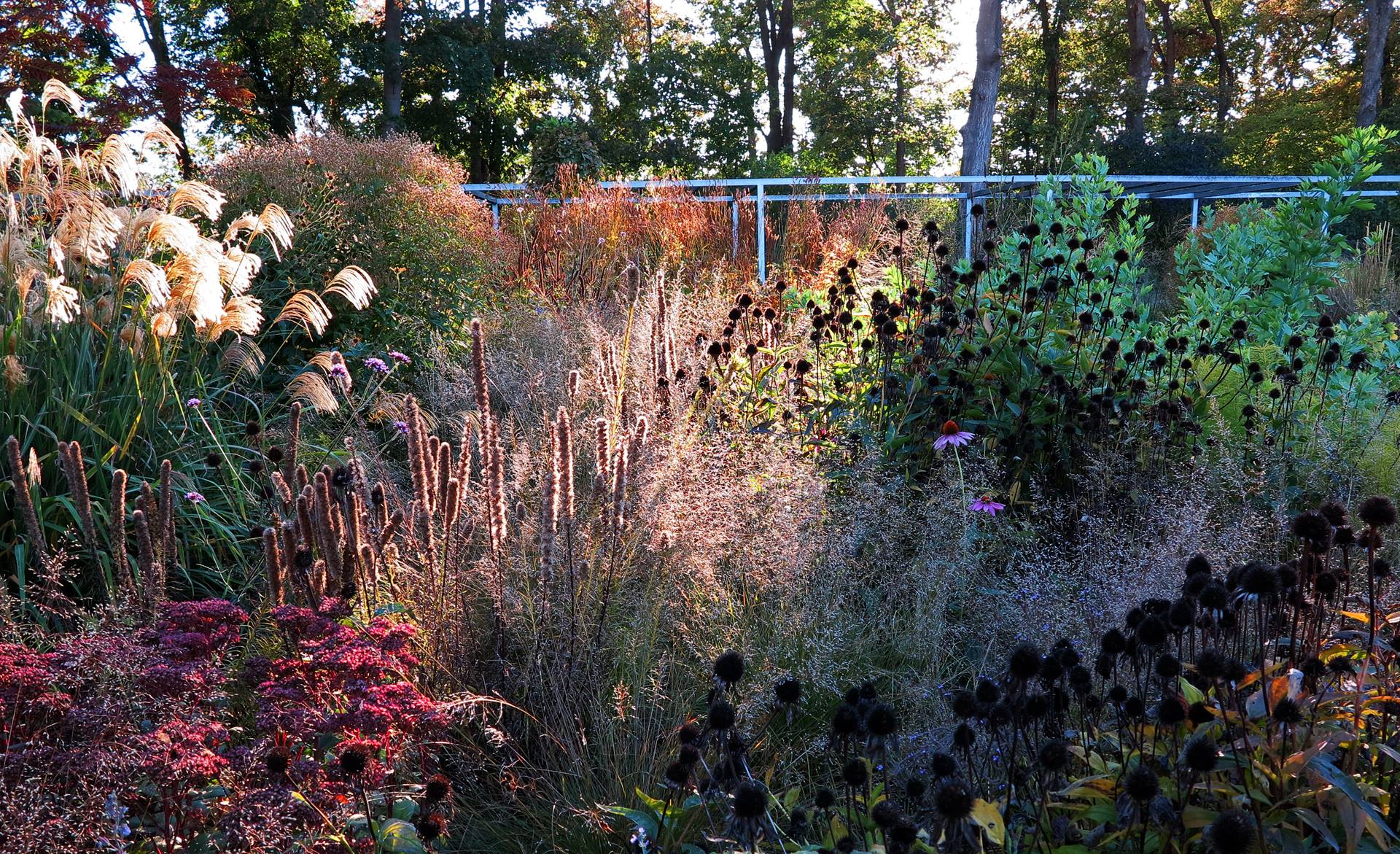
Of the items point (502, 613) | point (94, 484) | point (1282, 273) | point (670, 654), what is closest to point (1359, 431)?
point (1282, 273)

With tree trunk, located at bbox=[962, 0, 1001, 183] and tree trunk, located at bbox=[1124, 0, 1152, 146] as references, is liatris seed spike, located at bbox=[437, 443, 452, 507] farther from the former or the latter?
tree trunk, located at bbox=[1124, 0, 1152, 146]

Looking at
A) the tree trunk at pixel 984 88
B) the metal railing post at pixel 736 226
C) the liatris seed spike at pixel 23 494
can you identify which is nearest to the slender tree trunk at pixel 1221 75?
the tree trunk at pixel 984 88

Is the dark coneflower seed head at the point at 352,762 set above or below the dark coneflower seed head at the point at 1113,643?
below

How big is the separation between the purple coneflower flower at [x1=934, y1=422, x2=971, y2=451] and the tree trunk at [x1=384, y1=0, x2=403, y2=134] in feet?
64.4

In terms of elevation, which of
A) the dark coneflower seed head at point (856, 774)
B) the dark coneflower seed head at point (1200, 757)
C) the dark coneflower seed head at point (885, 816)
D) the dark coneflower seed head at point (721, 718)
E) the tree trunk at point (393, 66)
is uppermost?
the tree trunk at point (393, 66)

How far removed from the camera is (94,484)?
11.8 feet

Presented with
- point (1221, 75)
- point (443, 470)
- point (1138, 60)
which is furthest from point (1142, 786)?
point (1221, 75)

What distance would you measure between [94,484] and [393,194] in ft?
10.9

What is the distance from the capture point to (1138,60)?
23.6 m

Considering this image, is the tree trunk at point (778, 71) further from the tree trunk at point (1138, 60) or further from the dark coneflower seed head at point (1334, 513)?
the dark coneflower seed head at point (1334, 513)

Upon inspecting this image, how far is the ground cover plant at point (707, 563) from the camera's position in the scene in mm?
1814

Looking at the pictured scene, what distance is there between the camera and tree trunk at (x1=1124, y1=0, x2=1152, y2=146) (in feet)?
76.4

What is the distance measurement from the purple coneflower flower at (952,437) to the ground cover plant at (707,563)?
2cm

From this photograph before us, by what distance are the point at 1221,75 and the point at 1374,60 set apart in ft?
26.0
